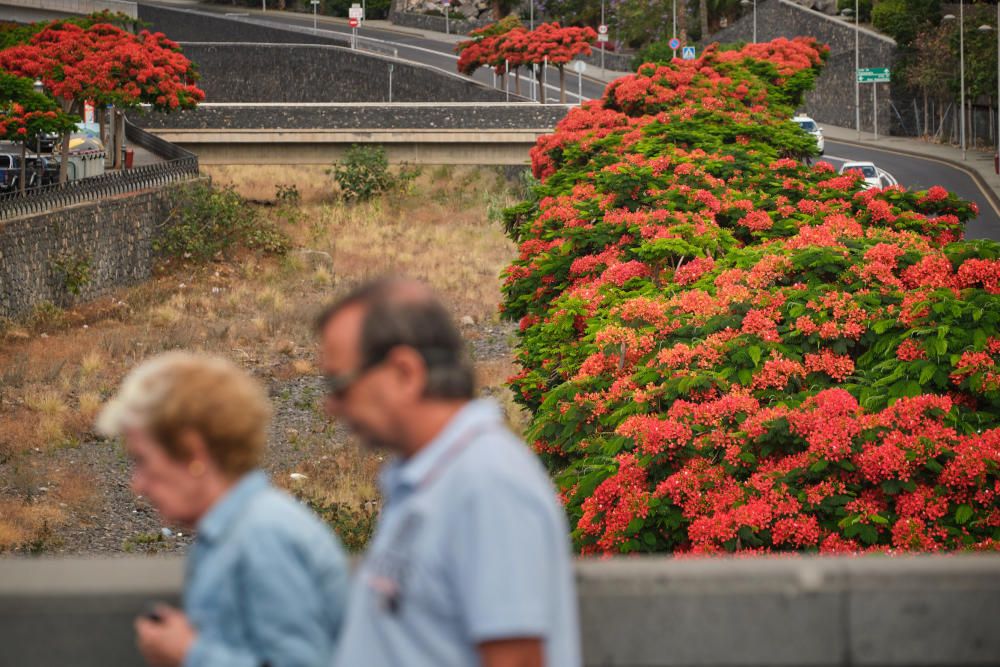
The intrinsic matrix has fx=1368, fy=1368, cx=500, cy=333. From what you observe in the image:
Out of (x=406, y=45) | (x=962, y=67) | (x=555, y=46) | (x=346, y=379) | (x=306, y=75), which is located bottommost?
(x=346, y=379)

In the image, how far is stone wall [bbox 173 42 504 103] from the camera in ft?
207

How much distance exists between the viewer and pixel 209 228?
40219 millimetres

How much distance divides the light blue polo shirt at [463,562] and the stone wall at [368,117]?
1787 inches

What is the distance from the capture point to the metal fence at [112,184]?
31214 millimetres

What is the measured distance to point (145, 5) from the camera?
8000 centimetres

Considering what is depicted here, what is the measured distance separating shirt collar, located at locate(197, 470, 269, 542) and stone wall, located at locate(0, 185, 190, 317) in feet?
92.2

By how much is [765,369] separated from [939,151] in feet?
151

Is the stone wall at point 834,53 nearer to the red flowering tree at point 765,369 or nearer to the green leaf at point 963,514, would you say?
the red flowering tree at point 765,369

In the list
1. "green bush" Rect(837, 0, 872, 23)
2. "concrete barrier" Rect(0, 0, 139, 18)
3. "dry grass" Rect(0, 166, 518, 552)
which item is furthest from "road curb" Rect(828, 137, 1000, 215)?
"concrete barrier" Rect(0, 0, 139, 18)

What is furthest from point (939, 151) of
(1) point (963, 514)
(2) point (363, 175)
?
(1) point (963, 514)

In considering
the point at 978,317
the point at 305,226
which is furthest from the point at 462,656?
the point at 305,226

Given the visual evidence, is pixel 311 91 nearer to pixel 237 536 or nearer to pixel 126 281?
pixel 126 281

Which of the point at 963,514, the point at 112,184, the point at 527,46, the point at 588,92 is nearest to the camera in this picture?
the point at 963,514

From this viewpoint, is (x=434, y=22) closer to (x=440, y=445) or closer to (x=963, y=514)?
(x=963, y=514)
